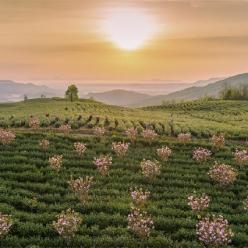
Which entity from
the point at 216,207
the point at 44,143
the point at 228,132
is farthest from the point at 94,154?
the point at 228,132

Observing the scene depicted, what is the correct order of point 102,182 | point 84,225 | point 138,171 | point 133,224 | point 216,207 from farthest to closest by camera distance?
1. point 138,171
2. point 102,182
3. point 216,207
4. point 84,225
5. point 133,224

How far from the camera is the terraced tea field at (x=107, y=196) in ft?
61.2

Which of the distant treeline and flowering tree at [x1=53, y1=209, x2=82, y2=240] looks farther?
the distant treeline

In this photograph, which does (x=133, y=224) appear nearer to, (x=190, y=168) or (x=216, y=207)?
(x=216, y=207)

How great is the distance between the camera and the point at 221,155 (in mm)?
33750

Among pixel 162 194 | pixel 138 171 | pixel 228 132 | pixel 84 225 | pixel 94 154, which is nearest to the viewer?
pixel 84 225

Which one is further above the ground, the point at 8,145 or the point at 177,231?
the point at 8,145

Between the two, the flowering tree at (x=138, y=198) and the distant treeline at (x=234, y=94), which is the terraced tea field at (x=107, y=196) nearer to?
the flowering tree at (x=138, y=198)

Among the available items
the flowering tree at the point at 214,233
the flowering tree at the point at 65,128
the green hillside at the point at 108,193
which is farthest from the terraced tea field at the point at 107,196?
the flowering tree at the point at 65,128

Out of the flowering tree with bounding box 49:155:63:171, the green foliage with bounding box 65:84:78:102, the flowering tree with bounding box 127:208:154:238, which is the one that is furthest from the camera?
the green foliage with bounding box 65:84:78:102

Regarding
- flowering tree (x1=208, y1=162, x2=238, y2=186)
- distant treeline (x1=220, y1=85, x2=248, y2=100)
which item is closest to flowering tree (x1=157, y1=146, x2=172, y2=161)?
flowering tree (x1=208, y1=162, x2=238, y2=186)

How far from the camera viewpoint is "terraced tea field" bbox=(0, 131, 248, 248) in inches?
734

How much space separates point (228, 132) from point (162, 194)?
29.4 meters

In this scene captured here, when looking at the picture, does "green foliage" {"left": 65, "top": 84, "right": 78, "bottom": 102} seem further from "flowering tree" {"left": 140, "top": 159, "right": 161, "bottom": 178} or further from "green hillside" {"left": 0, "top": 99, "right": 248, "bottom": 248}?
"flowering tree" {"left": 140, "top": 159, "right": 161, "bottom": 178}
